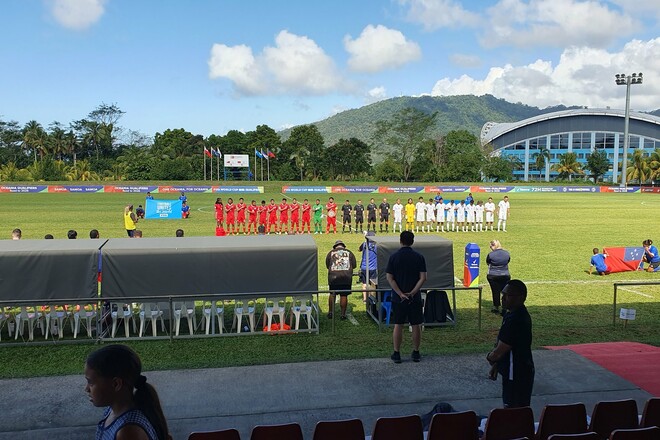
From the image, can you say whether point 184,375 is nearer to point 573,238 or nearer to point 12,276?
point 12,276

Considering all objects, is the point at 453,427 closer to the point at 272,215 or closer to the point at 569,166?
the point at 272,215

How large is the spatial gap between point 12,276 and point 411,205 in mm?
18948

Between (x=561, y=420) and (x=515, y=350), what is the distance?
2.78ft

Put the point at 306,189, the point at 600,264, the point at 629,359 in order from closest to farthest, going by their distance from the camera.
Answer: the point at 629,359 < the point at 600,264 < the point at 306,189

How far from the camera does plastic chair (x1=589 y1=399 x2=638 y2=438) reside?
4648 mm

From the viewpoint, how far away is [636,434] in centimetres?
402

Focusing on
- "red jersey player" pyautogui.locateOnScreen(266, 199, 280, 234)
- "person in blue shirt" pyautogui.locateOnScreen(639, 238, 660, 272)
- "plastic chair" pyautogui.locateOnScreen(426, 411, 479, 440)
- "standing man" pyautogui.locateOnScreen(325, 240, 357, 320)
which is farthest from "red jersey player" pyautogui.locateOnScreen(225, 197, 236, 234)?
"plastic chair" pyautogui.locateOnScreen(426, 411, 479, 440)

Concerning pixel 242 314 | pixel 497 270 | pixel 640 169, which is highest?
pixel 640 169

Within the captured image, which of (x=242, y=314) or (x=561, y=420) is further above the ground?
(x=561, y=420)

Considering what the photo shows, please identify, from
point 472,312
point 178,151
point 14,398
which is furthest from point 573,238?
point 178,151

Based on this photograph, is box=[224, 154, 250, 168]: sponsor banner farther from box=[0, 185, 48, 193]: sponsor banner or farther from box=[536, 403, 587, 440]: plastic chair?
box=[536, 403, 587, 440]: plastic chair

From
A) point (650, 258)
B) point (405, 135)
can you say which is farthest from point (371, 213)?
point (405, 135)

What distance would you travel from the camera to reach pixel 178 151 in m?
94.9

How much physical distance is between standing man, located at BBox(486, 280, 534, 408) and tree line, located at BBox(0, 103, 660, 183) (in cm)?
7986
